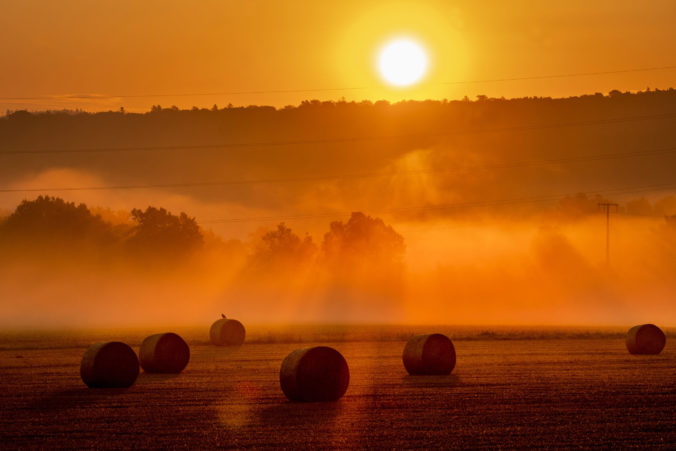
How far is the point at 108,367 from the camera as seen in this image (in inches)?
1323

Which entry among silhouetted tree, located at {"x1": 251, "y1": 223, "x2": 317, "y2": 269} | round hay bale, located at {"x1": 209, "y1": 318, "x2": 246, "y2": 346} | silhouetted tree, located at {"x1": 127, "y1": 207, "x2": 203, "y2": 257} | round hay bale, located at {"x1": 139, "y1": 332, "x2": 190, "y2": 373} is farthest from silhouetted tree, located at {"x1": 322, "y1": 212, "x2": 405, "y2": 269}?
round hay bale, located at {"x1": 139, "y1": 332, "x2": 190, "y2": 373}

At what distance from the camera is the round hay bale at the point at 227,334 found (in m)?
57.9

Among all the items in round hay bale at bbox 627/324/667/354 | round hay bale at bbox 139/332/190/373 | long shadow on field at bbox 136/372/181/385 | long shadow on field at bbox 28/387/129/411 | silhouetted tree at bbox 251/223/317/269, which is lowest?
long shadow on field at bbox 28/387/129/411

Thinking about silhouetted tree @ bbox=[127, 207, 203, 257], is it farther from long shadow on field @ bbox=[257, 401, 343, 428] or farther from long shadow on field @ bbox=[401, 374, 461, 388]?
long shadow on field @ bbox=[257, 401, 343, 428]

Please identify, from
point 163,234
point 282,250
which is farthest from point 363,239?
point 163,234

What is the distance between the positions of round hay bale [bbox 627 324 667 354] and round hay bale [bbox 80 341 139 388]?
84.0ft

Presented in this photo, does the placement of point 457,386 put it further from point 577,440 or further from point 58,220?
point 58,220

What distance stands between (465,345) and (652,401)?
2979cm

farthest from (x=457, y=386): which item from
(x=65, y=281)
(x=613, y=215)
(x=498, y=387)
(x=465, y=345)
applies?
(x=613, y=215)

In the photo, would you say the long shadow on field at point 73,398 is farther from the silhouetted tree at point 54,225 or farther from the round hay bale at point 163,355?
the silhouetted tree at point 54,225

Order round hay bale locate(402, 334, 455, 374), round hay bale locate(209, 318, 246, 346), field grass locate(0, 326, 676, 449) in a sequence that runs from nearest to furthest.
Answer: field grass locate(0, 326, 676, 449)
round hay bale locate(402, 334, 455, 374)
round hay bale locate(209, 318, 246, 346)

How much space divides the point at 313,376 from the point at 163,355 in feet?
37.2

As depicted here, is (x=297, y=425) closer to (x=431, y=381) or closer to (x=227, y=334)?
(x=431, y=381)

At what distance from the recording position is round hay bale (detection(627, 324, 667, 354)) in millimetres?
49812
